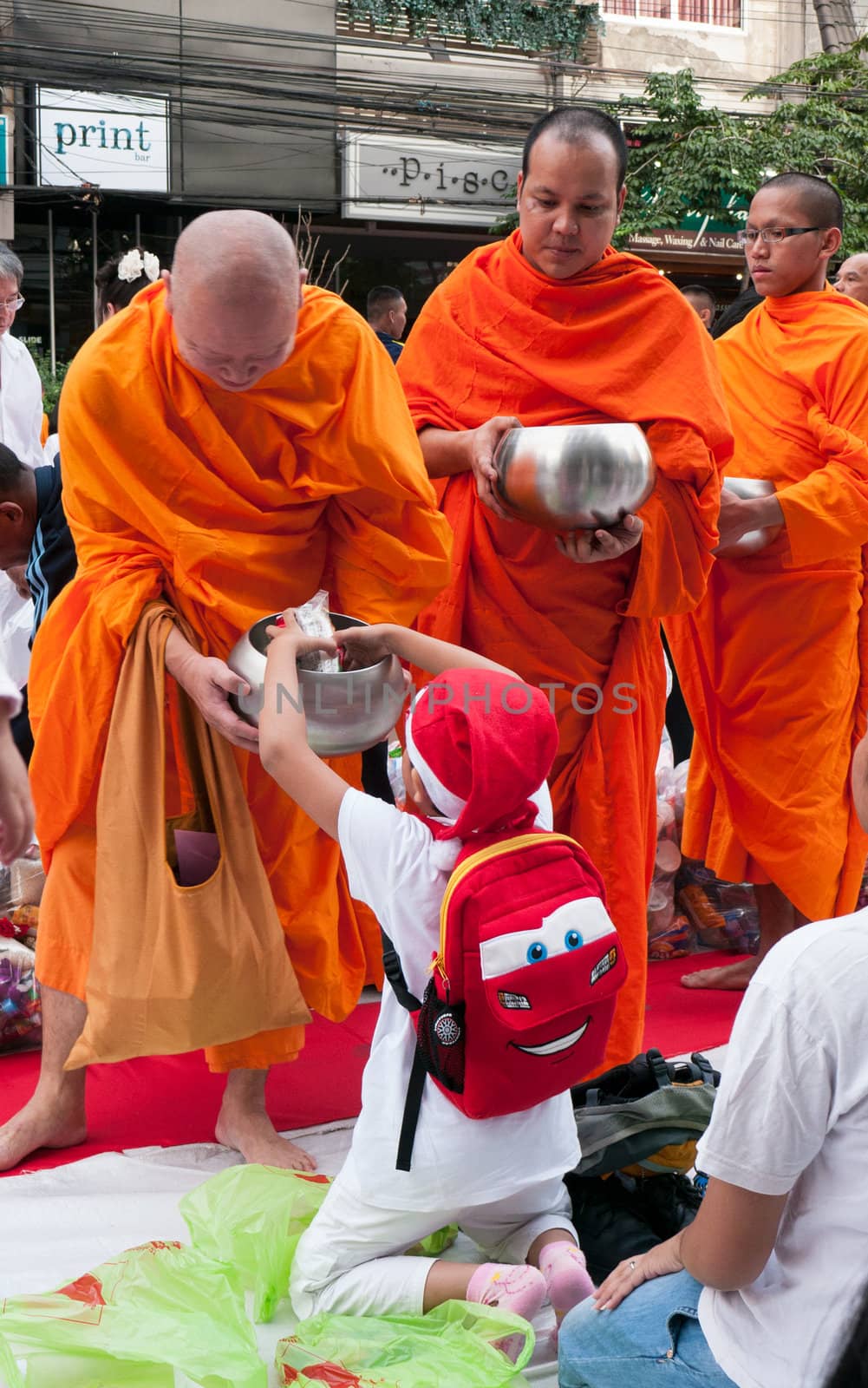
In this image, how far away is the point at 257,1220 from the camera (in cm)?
228

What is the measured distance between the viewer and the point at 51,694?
2570mm

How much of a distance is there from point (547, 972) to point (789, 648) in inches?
70.9

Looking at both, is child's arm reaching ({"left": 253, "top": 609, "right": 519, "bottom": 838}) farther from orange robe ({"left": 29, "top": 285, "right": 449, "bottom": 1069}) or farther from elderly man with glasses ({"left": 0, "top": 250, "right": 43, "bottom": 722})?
elderly man with glasses ({"left": 0, "top": 250, "right": 43, "bottom": 722})

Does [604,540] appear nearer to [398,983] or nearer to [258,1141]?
[398,983]

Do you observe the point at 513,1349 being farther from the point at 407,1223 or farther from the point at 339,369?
the point at 339,369

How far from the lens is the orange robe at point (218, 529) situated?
2.49m

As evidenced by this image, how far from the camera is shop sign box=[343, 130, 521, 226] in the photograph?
519 inches

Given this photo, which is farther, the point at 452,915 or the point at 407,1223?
the point at 407,1223

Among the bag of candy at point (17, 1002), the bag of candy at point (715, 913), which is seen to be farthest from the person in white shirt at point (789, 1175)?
the bag of candy at point (715, 913)

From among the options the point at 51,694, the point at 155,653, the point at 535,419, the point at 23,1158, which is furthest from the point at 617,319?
the point at 23,1158

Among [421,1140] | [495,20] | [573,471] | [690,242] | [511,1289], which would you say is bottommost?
[511,1289]

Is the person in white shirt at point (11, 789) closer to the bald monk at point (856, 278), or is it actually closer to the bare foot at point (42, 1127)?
the bare foot at point (42, 1127)

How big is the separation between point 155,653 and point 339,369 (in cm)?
61

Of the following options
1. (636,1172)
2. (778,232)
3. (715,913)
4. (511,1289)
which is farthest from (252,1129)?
(778,232)
